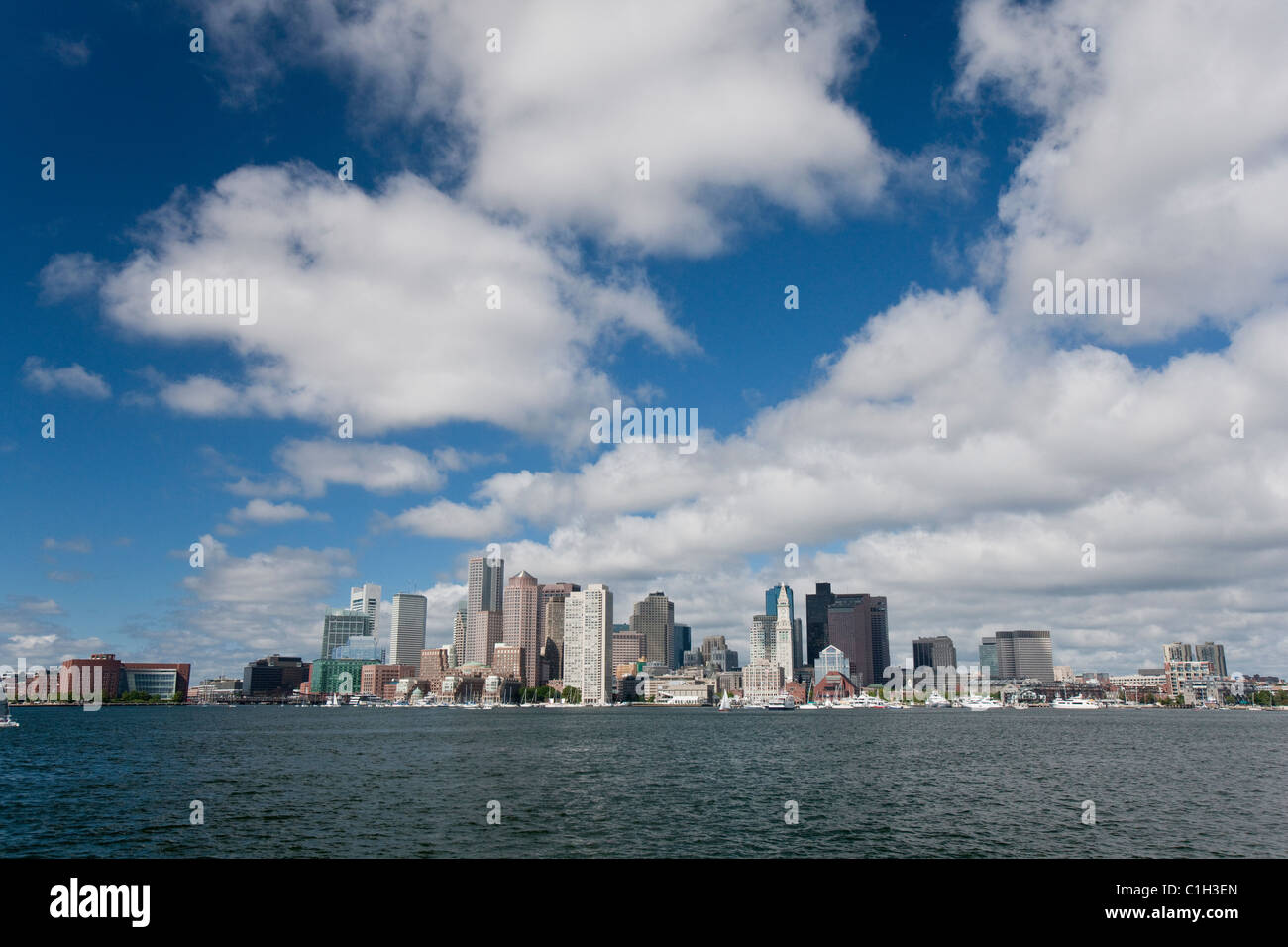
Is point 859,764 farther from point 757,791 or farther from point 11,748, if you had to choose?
point 11,748

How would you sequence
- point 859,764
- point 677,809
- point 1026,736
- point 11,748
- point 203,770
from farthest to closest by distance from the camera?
point 1026,736 → point 11,748 → point 859,764 → point 203,770 → point 677,809

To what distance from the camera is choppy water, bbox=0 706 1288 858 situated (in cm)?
3769

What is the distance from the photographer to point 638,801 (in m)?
51.2

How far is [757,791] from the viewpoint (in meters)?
56.2

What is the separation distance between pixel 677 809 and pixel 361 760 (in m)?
44.2

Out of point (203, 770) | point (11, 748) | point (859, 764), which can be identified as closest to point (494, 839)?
point (203, 770)

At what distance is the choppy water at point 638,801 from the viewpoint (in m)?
37.7

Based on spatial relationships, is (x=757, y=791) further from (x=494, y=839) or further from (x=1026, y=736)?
(x=1026, y=736)
